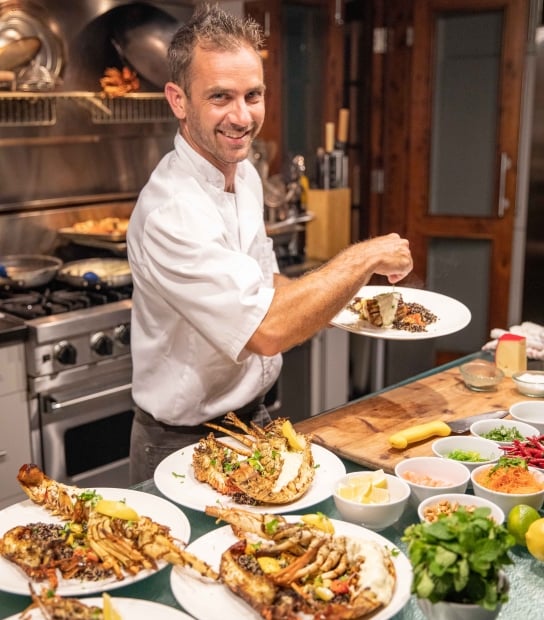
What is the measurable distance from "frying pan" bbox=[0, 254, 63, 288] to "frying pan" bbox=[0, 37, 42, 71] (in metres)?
0.72

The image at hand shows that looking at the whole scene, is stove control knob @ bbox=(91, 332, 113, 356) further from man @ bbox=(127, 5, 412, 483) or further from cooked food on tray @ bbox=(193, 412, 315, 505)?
cooked food on tray @ bbox=(193, 412, 315, 505)

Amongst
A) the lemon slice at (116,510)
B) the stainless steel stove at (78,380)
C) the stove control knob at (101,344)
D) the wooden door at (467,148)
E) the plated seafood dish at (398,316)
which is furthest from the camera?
the wooden door at (467,148)

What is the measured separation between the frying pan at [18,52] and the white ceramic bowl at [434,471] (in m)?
2.21

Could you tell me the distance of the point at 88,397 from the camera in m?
2.91

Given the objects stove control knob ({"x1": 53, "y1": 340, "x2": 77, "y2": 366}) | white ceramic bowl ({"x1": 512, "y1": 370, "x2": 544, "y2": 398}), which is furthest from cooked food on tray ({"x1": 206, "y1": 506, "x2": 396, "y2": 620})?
stove control knob ({"x1": 53, "y1": 340, "x2": 77, "y2": 366})

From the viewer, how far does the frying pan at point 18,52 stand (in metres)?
3.02

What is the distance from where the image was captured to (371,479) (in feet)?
4.69

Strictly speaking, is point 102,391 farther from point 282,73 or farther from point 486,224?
point 486,224

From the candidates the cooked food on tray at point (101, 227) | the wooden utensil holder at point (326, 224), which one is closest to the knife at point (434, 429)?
the cooked food on tray at point (101, 227)

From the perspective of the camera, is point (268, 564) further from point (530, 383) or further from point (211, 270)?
point (530, 383)

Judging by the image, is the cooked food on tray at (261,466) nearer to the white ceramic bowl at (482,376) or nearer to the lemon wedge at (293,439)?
the lemon wedge at (293,439)

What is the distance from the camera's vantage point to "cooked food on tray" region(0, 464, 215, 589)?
1207mm

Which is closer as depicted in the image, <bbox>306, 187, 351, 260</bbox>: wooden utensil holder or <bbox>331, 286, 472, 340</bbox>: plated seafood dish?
<bbox>331, 286, 472, 340</bbox>: plated seafood dish

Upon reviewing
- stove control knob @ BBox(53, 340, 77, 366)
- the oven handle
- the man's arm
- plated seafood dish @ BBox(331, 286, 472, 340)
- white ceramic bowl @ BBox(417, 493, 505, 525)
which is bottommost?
the oven handle
